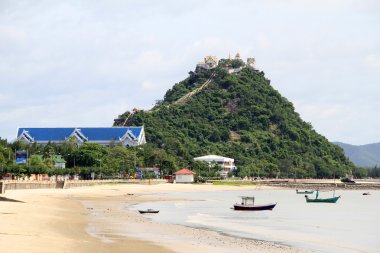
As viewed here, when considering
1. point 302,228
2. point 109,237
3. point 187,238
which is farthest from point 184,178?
point 109,237

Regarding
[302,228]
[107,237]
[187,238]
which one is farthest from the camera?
[302,228]

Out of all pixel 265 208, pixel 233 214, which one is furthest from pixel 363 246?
pixel 265 208

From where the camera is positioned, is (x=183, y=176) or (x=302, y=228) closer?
(x=302, y=228)

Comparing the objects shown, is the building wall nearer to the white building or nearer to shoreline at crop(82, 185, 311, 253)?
the white building

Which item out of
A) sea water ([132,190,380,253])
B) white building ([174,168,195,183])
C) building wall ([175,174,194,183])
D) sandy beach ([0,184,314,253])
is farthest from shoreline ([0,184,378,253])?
white building ([174,168,195,183])

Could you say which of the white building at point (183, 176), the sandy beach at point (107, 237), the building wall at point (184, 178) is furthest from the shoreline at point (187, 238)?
the white building at point (183, 176)

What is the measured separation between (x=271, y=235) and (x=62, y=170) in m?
88.3

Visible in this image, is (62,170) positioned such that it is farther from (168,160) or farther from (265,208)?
(265,208)

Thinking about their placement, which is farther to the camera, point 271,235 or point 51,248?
point 271,235

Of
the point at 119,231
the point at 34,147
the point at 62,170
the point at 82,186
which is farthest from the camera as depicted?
the point at 34,147

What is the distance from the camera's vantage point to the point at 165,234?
132 feet

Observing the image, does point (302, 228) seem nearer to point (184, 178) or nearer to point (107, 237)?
point (107, 237)

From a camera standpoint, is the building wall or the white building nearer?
the building wall

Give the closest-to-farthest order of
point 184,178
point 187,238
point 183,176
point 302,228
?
point 187,238, point 302,228, point 184,178, point 183,176
